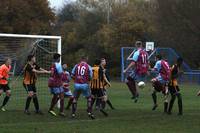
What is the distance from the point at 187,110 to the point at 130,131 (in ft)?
28.1

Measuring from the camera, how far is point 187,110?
24.7 meters

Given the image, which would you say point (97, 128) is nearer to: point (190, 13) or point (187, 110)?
point (187, 110)

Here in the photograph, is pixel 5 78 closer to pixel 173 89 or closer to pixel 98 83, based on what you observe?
pixel 98 83

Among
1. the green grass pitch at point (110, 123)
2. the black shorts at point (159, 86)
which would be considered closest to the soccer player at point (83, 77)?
the green grass pitch at point (110, 123)

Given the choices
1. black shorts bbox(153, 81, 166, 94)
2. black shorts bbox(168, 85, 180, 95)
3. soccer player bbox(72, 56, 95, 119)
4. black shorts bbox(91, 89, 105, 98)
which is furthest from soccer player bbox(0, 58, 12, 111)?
black shorts bbox(168, 85, 180, 95)

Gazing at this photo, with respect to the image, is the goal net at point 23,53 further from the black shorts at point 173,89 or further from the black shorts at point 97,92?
the black shorts at point 173,89

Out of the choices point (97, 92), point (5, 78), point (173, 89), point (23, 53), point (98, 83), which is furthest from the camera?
point (23, 53)

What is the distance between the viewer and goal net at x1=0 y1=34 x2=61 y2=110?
27.5 metres

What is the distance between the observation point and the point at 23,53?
93.8ft

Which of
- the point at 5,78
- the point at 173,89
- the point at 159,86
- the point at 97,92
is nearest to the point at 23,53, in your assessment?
the point at 5,78

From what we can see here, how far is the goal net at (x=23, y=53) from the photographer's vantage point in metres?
27.5

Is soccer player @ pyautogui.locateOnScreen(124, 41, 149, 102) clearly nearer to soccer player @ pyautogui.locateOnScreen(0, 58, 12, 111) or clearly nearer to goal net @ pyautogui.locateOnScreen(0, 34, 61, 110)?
goal net @ pyautogui.locateOnScreen(0, 34, 61, 110)

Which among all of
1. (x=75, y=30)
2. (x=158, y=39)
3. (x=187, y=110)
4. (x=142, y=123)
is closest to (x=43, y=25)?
(x=75, y=30)

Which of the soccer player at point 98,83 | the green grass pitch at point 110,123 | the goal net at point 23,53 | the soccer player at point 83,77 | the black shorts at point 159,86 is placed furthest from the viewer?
the goal net at point 23,53
